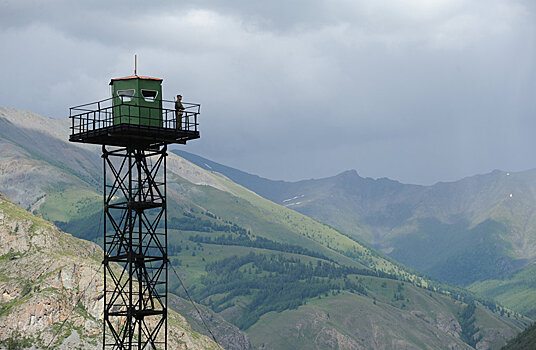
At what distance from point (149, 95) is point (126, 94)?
1701 mm

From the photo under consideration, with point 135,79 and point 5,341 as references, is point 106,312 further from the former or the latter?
point 5,341

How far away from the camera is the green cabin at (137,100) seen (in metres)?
65.8

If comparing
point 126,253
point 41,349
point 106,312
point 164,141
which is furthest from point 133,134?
point 41,349

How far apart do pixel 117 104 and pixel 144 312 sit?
1554cm

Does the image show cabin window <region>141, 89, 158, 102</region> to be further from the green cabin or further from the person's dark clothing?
the person's dark clothing

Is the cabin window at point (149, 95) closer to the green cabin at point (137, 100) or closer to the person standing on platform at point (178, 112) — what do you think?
the green cabin at point (137, 100)

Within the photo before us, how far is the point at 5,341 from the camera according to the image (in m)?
200

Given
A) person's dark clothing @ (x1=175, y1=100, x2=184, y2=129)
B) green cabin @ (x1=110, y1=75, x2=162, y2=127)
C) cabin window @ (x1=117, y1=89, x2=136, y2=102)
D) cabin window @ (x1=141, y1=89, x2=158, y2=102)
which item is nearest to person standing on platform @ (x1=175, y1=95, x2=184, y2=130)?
person's dark clothing @ (x1=175, y1=100, x2=184, y2=129)

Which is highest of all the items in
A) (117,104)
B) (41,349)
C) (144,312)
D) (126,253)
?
(117,104)

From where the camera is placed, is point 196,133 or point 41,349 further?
point 41,349

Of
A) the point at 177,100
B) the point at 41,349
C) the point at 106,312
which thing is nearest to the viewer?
the point at 106,312

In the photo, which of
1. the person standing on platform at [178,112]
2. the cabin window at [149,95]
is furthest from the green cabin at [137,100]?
the person standing on platform at [178,112]

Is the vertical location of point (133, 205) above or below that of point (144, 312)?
above

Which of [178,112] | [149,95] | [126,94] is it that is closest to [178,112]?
[178,112]
